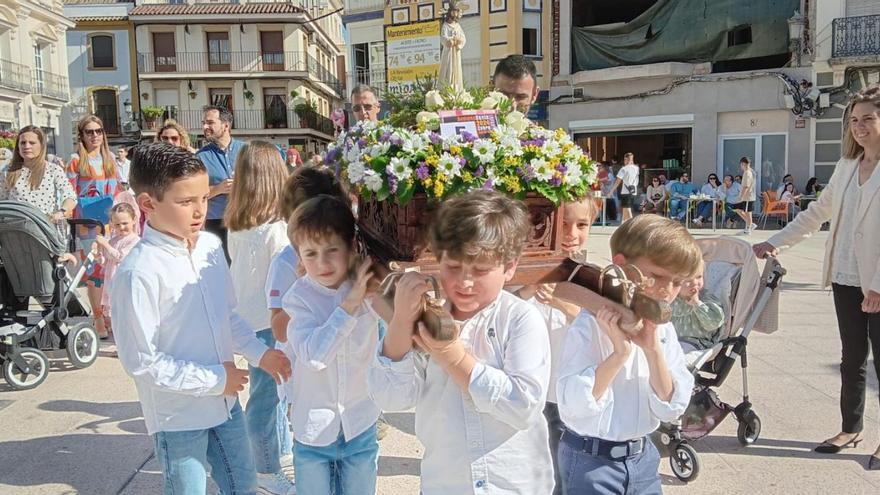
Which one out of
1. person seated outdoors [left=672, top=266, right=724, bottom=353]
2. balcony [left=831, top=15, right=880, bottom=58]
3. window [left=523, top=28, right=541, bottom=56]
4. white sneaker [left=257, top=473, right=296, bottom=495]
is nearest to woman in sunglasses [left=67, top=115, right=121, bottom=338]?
white sneaker [left=257, top=473, right=296, bottom=495]

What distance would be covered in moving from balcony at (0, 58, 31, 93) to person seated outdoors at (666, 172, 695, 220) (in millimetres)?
25784

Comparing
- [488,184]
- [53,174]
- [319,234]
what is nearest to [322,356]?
[319,234]

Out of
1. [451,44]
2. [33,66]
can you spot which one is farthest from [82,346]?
[33,66]

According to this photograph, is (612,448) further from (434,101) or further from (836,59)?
(836,59)

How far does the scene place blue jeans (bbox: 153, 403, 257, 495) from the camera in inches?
89.9

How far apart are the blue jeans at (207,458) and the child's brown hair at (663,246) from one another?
60.8 inches

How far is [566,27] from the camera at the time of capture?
74.0 feet

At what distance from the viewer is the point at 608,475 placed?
217 cm

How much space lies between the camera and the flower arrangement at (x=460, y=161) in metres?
1.98

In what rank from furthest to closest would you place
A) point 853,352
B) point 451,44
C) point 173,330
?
point 853,352, point 451,44, point 173,330

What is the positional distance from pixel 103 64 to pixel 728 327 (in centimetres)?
4368

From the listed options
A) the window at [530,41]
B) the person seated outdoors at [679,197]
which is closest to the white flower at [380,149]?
the person seated outdoors at [679,197]

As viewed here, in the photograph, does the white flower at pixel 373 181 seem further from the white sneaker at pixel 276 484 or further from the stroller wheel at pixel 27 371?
the stroller wheel at pixel 27 371

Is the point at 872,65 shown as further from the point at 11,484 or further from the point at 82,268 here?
the point at 11,484
